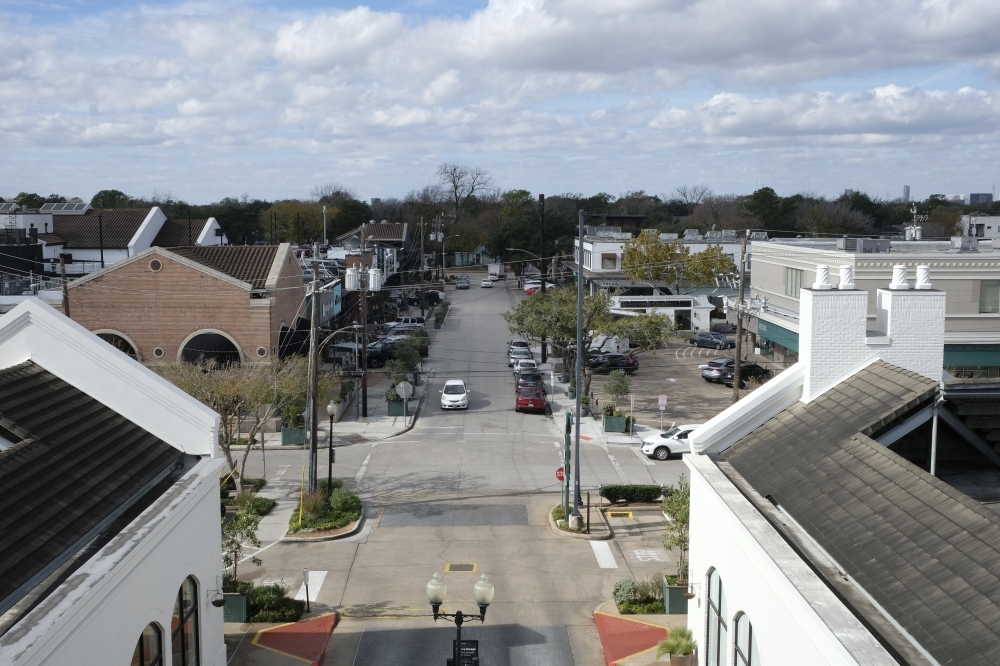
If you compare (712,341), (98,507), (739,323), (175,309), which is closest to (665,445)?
(739,323)

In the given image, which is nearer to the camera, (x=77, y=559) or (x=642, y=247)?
(x=77, y=559)

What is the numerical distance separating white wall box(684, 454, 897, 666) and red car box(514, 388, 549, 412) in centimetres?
2562

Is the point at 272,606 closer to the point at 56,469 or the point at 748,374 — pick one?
the point at 56,469

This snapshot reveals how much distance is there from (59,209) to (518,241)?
47003 mm

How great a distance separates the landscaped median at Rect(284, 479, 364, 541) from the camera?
24.9 metres

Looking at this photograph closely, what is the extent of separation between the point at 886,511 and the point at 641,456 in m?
23.8

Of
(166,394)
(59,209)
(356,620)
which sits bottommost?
(356,620)

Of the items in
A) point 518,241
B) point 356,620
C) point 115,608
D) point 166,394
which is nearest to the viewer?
point 115,608

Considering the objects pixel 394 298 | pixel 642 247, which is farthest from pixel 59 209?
pixel 642 247

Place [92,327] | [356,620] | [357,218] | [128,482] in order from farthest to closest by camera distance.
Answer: [357,218], [92,327], [356,620], [128,482]

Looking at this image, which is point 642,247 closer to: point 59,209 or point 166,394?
point 59,209

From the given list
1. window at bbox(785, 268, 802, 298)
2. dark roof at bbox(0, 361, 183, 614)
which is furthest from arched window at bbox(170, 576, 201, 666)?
window at bbox(785, 268, 802, 298)

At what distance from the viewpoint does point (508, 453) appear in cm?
3434

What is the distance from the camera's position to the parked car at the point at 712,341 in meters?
58.5
